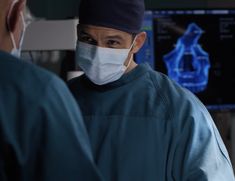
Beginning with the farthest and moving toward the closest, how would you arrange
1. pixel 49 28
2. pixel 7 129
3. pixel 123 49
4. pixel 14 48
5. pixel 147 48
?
pixel 147 48, pixel 49 28, pixel 123 49, pixel 14 48, pixel 7 129

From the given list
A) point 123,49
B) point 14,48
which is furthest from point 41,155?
point 123,49

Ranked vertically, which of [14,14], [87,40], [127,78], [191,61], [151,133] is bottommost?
[191,61]

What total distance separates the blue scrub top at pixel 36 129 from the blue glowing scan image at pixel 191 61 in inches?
80.5

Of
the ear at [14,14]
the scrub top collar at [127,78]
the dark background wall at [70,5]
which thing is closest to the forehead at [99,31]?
the scrub top collar at [127,78]

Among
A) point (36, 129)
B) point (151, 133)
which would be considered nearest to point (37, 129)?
point (36, 129)

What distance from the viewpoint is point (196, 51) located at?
107 inches

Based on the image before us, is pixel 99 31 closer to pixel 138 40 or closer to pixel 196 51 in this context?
pixel 138 40

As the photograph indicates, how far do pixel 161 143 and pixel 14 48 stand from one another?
1.81 feet

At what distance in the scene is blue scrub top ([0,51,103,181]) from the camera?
2.13ft

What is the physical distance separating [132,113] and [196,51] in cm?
152

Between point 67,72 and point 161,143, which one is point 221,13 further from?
point 161,143

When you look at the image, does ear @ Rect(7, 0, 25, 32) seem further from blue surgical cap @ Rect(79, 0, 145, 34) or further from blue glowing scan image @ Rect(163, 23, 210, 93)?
blue glowing scan image @ Rect(163, 23, 210, 93)

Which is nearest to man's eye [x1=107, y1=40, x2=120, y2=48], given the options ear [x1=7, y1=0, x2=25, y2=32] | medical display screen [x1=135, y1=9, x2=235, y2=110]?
ear [x1=7, y1=0, x2=25, y2=32]

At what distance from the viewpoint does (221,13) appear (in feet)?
8.98
